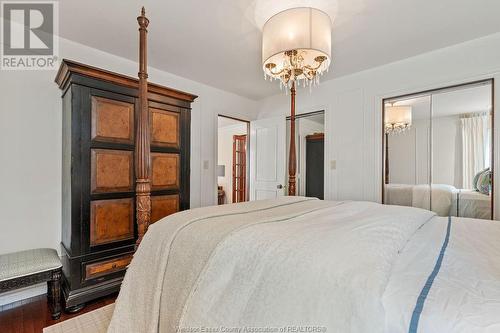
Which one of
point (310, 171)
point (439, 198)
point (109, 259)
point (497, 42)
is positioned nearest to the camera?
point (109, 259)

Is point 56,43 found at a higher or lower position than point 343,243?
higher

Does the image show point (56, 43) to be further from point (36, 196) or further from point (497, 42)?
point (497, 42)

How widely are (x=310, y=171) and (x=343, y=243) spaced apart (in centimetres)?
325

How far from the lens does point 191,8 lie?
191cm

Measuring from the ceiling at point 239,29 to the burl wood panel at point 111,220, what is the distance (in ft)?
5.08

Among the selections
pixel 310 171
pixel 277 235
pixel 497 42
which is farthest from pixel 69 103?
pixel 497 42

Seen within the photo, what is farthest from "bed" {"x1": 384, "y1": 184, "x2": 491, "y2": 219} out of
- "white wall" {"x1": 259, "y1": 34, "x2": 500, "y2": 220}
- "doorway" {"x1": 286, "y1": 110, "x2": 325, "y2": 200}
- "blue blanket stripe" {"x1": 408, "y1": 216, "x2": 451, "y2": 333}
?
"blue blanket stripe" {"x1": 408, "y1": 216, "x2": 451, "y2": 333}

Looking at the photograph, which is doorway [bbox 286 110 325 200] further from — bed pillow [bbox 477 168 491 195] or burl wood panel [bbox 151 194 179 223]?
burl wood panel [bbox 151 194 179 223]

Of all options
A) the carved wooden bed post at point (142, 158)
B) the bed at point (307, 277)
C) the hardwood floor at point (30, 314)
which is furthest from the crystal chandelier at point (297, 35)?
the hardwood floor at point (30, 314)

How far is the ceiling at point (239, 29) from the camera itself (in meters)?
1.89

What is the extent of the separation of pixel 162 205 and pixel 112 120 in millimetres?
906

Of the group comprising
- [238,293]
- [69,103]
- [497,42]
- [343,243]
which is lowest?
[238,293]

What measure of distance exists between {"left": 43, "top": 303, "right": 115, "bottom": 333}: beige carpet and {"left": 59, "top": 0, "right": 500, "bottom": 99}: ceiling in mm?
2418

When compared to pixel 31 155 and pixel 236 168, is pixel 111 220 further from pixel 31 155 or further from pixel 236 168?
pixel 236 168
